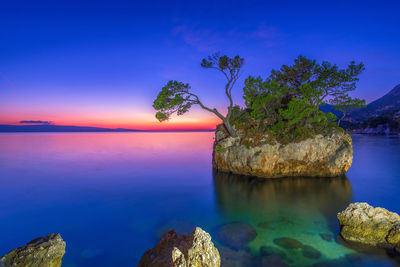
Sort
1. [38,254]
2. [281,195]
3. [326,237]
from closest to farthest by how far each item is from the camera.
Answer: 1. [38,254]
2. [326,237]
3. [281,195]

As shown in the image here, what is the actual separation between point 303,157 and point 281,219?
707cm

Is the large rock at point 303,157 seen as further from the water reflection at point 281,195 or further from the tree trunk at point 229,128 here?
the tree trunk at point 229,128

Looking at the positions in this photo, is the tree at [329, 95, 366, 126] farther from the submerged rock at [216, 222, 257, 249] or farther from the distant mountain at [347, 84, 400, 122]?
the distant mountain at [347, 84, 400, 122]

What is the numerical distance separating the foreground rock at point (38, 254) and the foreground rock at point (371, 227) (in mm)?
8198

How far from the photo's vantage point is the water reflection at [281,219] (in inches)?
215

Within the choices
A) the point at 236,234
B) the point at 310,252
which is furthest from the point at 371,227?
the point at 236,234

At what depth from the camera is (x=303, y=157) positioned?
13.3m

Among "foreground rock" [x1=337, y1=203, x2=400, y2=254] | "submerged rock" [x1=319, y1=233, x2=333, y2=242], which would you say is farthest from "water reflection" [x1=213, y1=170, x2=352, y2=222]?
"foreground rock" [x1=337, y1=203, x2=400, y2=254]

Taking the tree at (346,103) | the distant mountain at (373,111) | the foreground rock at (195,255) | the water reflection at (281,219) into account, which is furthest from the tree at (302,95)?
the distant mountain at (373,111)

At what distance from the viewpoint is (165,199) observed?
35.9 ft

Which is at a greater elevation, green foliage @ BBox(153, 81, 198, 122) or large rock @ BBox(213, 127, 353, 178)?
green foliage @ BBox(153, 81, 198, 122)

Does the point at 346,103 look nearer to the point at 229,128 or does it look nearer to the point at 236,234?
the point at 229,128

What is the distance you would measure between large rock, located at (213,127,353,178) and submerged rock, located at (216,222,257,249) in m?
6.61

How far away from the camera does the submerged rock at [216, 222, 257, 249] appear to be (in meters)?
6.14
